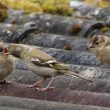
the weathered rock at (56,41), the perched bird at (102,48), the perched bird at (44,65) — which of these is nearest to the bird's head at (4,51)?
the perched bird at (44,65)

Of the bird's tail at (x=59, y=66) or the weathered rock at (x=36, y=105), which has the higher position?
the bird's tail at (x=59, y=66)

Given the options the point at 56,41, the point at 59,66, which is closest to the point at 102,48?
the point at 59,66

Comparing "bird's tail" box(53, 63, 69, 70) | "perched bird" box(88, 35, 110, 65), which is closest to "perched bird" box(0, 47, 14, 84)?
"bird's tail" box(53, 63, 69, 70)

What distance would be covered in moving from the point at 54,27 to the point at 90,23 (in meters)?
0.53

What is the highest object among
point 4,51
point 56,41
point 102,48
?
point 4,51

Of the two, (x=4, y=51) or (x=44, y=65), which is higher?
(x=4, y=51)

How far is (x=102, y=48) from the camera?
264 inches

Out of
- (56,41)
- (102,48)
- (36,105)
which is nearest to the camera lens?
(36,105)

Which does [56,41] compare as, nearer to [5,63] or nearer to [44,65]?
[44,65]

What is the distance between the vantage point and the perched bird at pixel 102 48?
667 centimetres

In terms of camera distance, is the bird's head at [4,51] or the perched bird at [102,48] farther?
the perched bird at [102,48]

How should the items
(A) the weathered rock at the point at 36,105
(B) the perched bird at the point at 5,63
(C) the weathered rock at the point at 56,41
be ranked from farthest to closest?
1. (C) the weathered rock at the point at 56,41
2. (B) the perched bird at the point at 5,63
3. (A) the weathered rock at the point at 36,105

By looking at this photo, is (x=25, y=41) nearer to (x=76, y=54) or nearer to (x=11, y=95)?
(x=76, y=54)

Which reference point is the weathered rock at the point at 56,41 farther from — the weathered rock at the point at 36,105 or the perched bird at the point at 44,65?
the weathered rock at the point at 36,105
